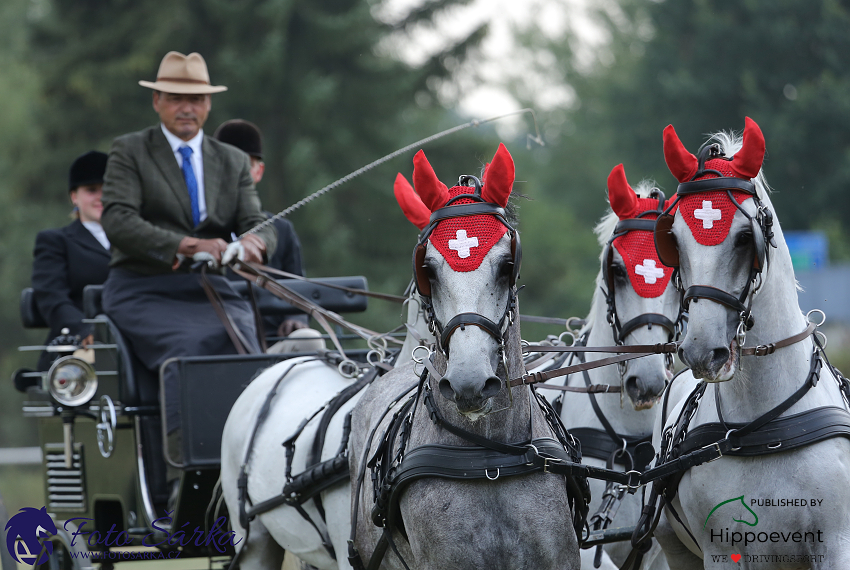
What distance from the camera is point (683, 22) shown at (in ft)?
76.3

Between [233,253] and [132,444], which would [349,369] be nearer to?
[233,253]

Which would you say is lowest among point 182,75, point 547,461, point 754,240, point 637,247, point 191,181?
point 547,461

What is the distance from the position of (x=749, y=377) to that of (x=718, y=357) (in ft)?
0.99

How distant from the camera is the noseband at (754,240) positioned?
3.12 m

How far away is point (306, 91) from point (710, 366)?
13.7m

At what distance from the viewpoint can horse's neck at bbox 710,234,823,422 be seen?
10.7 ft

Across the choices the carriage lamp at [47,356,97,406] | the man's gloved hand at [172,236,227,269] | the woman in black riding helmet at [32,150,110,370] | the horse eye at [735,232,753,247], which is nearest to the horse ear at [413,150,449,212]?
the horse eye at [735,232,753,247]

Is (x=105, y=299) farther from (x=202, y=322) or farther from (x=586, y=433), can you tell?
(x=586, y=433)

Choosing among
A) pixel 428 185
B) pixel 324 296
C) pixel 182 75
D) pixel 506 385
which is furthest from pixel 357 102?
pixel 506 385

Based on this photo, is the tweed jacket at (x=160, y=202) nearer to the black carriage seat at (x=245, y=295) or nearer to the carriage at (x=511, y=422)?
the black carriage seat at (x=245, y=295)

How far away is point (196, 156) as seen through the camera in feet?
18.6

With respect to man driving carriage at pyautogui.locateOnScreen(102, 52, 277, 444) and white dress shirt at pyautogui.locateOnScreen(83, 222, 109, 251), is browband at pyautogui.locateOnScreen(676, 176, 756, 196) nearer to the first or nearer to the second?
man driving carriage at pyautogui.locateOnScreen(102, 52, 277, 444)

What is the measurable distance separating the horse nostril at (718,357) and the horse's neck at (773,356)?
206 mm

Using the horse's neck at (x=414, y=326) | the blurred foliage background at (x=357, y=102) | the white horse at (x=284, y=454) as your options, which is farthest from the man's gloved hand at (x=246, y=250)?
the blurred foliage background at (x=357, y=102)
